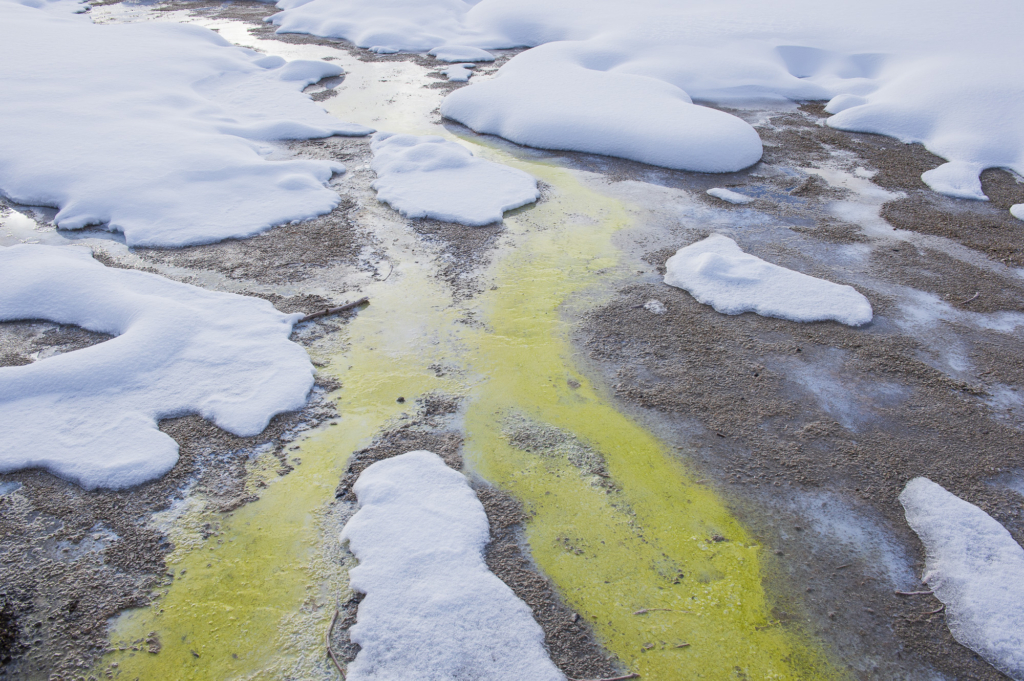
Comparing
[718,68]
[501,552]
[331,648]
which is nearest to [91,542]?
[331,648]

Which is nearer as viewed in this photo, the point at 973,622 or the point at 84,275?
Result: the point at 973,622

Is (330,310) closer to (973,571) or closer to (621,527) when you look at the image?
(621,527)

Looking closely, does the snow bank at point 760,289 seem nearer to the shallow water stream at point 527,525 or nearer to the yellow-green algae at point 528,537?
the shallow water stream at point 527,525

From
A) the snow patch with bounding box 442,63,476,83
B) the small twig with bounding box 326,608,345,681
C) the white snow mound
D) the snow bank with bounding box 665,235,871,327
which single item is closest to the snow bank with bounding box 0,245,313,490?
the small twig with bounding box 326,608,345,681

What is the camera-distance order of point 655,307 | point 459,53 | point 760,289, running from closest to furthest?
1. point 655,307
2. point 760,289
3. point 459,53

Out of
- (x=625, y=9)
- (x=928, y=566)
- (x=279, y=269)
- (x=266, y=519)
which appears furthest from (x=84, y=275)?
(x=625, y=9)

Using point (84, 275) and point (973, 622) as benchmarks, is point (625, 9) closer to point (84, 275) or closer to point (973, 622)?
point (84, 275)
